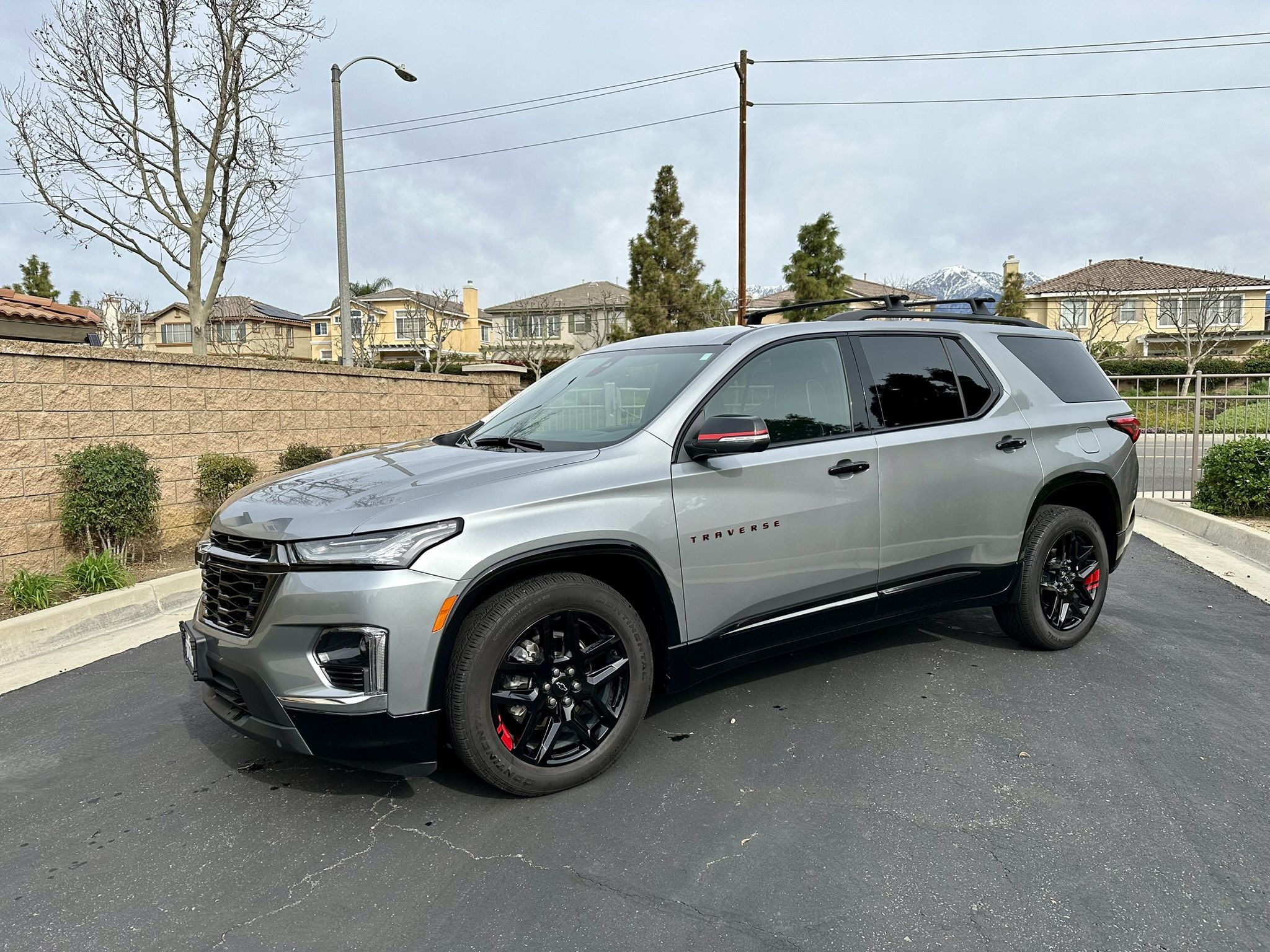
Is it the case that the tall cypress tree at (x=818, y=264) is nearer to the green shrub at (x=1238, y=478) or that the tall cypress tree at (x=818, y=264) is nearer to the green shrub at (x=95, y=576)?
the green shrub at (x=1238, y=478)

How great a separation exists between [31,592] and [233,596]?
398 centimetres

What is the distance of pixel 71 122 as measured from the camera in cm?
1559

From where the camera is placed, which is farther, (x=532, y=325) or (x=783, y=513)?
(x=532, y=325)

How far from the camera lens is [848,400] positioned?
4156 millimetres

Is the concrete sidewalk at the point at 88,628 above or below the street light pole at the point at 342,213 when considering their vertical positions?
below

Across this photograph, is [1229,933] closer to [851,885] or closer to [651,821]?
[851,885]

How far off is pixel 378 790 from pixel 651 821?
3.74ft

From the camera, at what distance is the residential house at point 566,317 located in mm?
53188

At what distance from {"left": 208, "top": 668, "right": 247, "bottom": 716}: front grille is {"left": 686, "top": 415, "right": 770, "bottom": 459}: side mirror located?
78.1 inches

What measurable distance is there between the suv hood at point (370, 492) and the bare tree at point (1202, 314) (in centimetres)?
5055

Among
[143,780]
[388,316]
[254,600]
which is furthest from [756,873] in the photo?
[388,316]

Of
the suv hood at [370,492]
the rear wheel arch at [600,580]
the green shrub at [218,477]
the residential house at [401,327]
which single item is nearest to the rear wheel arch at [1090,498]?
the rear wheel arch at [600,580]

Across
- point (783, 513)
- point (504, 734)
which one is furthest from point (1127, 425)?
point (504, 734)

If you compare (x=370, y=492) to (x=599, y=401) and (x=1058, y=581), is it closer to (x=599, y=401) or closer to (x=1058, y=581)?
(x=599, y=401)
